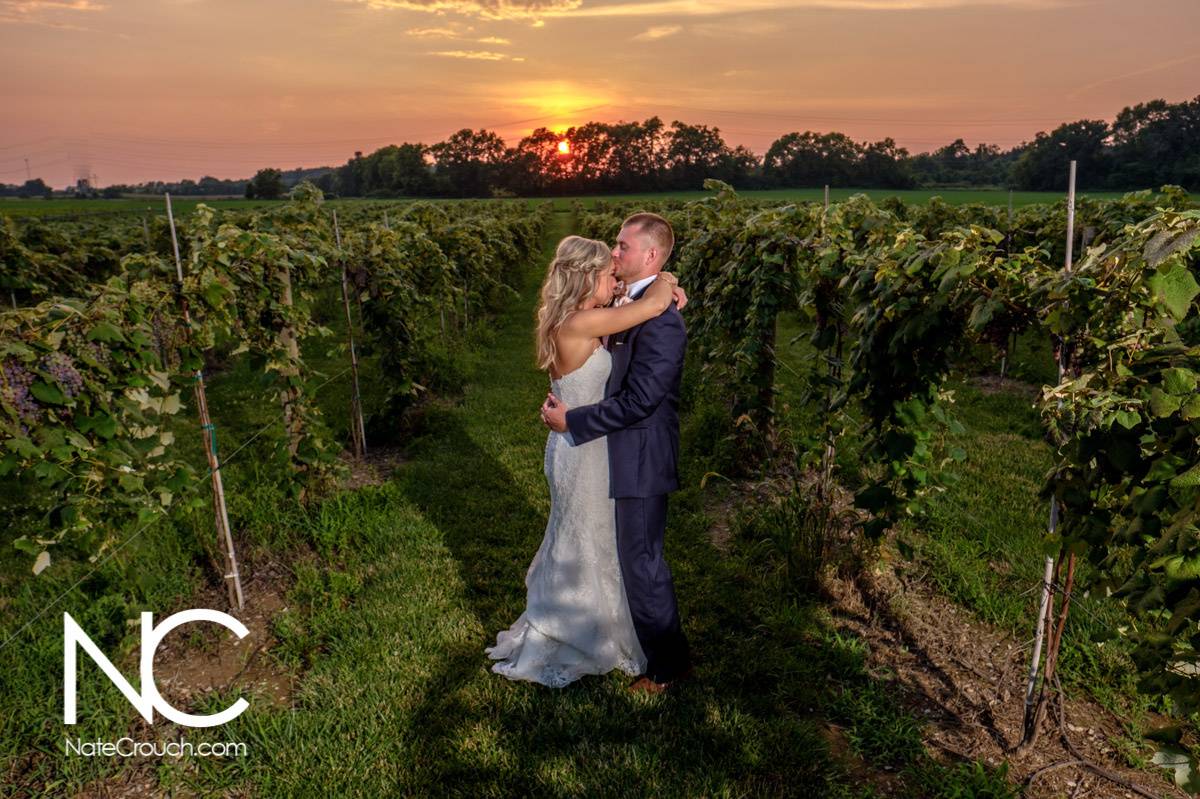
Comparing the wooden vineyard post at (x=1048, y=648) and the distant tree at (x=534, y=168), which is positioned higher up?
the distant tree at (x=534, y=168)

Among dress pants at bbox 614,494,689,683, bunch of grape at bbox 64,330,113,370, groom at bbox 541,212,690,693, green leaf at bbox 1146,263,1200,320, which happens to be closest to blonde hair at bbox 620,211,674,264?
groom at bbox 541,212,690,693

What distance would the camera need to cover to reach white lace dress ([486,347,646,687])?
3441mm

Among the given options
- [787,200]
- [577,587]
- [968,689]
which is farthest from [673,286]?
[787,200]

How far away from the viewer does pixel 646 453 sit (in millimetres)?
3275

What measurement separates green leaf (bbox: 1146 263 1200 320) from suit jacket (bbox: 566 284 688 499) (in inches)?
64.7

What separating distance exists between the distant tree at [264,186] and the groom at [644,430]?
79.1 metres

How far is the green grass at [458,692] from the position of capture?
2.96 metres

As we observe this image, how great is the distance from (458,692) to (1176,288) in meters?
3.27

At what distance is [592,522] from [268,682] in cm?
188

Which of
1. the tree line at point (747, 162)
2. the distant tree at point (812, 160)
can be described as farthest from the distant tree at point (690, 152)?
the distant tree at point (812, 160)

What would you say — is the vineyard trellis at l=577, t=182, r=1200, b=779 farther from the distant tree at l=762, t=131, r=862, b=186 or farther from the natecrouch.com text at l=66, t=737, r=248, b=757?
the distant tree at l=762, t=131, r=862, b=186

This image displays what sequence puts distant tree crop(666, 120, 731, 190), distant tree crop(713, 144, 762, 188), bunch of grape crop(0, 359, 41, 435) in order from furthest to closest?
distant tree crop(666, 120, 731, 190), distant tree crop(713, 144, 762, 188), bunch of grape crop(0, 359, 41, 435)

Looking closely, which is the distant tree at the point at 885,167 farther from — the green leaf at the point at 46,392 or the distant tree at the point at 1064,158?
the green leaf at the point at 46,392

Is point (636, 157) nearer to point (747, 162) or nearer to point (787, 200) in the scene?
point (747, 162)
